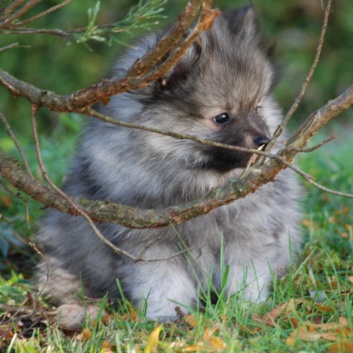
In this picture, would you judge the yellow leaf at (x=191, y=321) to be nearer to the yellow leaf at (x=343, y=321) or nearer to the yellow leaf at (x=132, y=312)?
the yellow leaf at (x=132, y=312)

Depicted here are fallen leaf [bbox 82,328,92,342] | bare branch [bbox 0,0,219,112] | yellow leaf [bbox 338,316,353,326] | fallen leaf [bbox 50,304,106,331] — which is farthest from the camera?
fallen leaf [bbox 50,304,106,331]

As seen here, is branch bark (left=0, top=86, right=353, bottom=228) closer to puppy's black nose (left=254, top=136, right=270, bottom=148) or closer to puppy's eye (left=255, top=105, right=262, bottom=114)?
puppy's black nose (left=254, top=136, right=270, bottom=148)

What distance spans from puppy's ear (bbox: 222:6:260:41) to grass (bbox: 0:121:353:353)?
3.88 ft

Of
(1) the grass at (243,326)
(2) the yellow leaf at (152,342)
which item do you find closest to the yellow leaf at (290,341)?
(1) the grass at (243,326)

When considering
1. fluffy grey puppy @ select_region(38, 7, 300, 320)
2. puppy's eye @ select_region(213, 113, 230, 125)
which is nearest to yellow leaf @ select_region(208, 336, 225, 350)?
fluffy grey puppy @ select_region(38, 7, 300, 320)

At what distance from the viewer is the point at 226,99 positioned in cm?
326

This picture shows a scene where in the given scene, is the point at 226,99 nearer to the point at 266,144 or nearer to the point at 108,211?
the point at 266,144

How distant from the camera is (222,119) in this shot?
327 centimetres

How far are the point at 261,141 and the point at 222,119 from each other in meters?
0.27

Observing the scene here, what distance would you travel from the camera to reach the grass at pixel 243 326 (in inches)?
96.3

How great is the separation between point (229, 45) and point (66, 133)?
3186 mm

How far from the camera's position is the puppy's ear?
11.4ft

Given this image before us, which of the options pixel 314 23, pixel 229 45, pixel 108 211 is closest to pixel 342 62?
pixel 314 23

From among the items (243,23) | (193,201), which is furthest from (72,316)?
(243,23)
